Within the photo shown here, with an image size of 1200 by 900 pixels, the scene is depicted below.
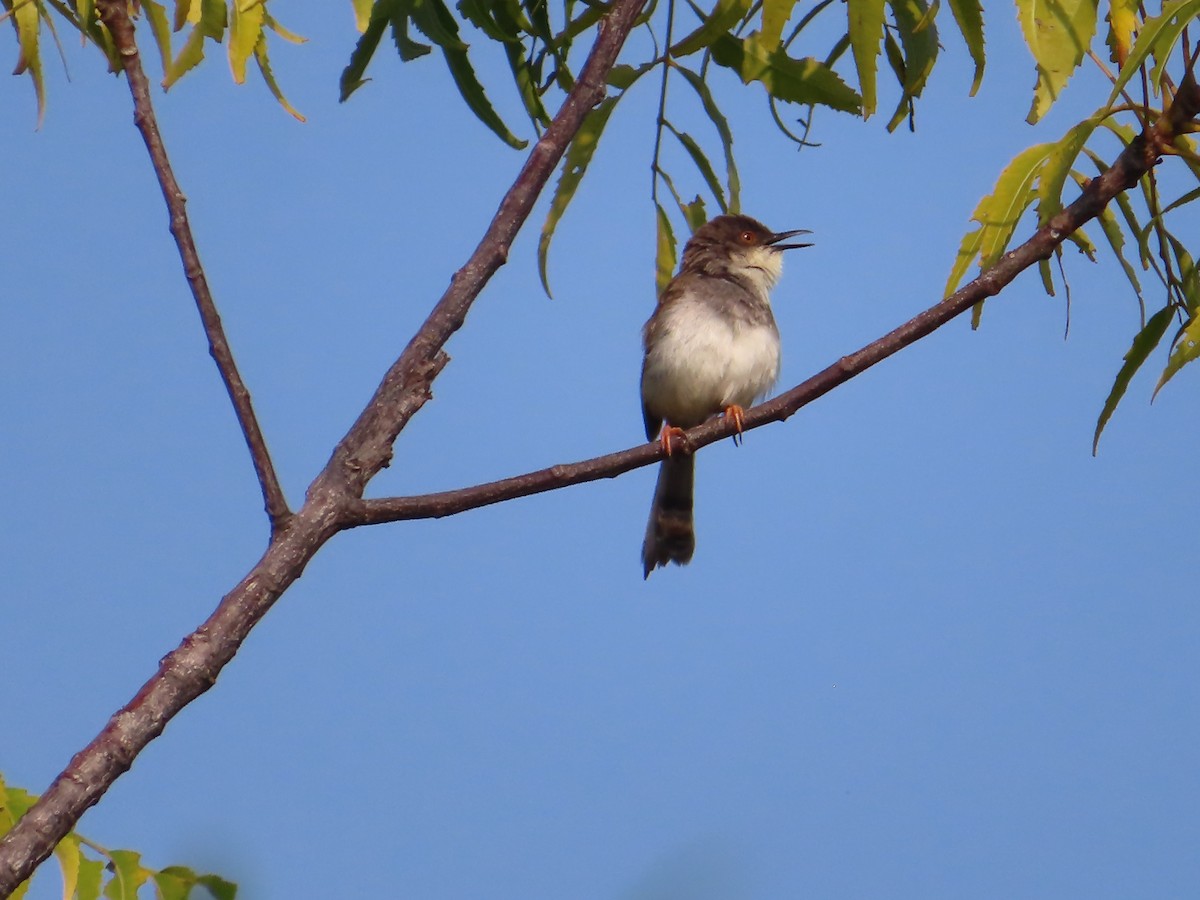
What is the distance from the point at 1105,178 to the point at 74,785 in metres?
2.02

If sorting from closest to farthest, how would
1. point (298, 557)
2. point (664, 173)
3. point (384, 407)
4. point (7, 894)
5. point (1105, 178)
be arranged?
point (7, 894) < point (298, 557) < point (384, 407) < point (1105, 178) < point (664, 173)

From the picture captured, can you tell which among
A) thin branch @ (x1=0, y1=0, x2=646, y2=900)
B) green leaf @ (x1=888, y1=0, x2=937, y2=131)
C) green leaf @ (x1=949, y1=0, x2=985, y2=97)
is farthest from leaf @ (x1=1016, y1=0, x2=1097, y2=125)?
thin branch @ (x1=0, y1=0, x2=646, y2=900)

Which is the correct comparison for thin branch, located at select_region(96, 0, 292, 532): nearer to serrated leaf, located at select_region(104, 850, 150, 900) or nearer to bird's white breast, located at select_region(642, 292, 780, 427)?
serrated leaf, located at select_region(104, 850, 150, 900)

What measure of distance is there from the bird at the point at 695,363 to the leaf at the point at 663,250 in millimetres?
2044

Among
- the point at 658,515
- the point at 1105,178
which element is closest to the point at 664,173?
the point at 1105,178

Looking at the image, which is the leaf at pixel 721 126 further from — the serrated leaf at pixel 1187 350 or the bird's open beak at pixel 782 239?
the bird's open beak at pixel 782 239

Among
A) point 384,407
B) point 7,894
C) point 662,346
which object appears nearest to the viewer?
Result: point 7,894

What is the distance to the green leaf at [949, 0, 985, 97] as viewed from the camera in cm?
276

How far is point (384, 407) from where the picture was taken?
227cm

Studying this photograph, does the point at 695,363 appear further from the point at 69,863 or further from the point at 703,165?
the point at 69,863

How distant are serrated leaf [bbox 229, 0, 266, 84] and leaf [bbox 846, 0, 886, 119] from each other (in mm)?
1162

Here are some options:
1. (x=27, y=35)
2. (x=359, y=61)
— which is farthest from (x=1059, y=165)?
(x=27, y=35)

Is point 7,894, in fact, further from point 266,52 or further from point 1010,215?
point 1010,215

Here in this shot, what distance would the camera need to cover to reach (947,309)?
7.89ft
